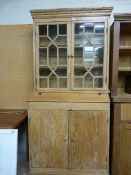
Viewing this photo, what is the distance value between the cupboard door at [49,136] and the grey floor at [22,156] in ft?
1.32

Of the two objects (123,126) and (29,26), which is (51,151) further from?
(29,26)

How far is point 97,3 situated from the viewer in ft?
8.98

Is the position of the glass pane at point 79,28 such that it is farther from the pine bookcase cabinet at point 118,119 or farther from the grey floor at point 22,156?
the grey floor at point 22,156

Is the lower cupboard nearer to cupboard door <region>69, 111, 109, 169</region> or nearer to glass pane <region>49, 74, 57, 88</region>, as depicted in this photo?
cupboard door <region>69, 111, 109, 169</region>

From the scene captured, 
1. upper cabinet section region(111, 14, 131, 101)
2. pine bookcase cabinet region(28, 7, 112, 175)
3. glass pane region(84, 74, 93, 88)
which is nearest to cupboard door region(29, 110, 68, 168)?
pine bookcase cabinet region(28, 7, 112, 175)

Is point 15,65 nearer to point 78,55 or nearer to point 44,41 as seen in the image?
point 44,41

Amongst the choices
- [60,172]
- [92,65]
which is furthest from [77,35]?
[60,172]

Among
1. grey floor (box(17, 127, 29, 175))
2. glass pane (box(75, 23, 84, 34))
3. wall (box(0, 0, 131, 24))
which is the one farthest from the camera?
wall (box(0, 0, 131, 24))

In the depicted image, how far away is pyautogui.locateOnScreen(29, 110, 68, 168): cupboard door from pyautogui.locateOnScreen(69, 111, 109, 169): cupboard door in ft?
0.26

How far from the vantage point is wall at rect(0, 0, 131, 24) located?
2730 millimetres

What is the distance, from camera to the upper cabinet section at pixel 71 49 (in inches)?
87.6

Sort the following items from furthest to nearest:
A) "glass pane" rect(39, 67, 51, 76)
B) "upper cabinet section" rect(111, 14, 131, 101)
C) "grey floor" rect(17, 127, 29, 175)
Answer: "grey floor" rect(17, 127, 29, 175) → "glass pane" rect(39, 67, 51, 76) → "upper cabinet section" rect(111, 14, 131, 101)

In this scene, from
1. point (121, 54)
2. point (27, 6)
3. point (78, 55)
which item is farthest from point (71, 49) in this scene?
point (27, 6)

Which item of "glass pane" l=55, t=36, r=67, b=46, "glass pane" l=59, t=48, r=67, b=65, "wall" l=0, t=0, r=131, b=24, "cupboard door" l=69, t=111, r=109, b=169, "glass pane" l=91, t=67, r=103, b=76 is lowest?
"cupboard door" l=69, t=111, r=109, b=169
